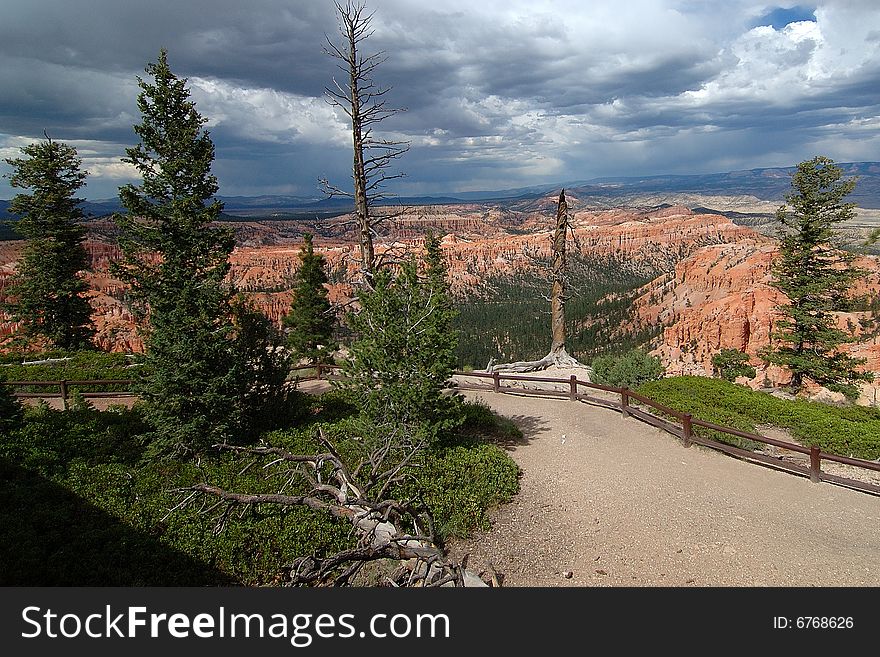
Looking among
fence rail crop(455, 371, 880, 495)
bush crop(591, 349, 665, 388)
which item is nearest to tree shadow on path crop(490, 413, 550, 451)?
fence rail crop(455, 371, 880, 495)

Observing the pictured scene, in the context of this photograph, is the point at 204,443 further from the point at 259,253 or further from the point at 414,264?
the point at 259,253

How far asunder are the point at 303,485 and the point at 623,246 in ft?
682

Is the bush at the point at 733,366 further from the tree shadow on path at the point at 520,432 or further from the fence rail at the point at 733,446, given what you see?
the tree shadow on path at the point at 520,432

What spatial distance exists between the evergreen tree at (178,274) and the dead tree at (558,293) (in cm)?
1501

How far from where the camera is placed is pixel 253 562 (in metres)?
7.20

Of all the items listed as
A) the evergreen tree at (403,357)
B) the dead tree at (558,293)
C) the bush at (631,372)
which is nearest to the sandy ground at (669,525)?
the evergreen tree at (403,357)

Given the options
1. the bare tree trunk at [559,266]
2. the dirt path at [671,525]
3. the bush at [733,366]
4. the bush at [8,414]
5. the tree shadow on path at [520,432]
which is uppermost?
the bare tree trunk at [559,266]

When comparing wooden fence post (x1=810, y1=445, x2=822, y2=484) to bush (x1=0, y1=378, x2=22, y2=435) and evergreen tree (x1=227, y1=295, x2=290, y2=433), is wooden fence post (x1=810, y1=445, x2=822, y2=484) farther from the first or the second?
bush (x1=0, y1=378, x2=22, y2=435)

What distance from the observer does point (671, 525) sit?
340 inches

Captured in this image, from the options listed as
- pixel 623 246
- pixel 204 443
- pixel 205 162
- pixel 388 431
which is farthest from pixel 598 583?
pixel 623 246

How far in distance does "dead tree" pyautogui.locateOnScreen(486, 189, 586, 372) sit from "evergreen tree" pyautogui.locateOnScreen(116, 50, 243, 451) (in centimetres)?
1501

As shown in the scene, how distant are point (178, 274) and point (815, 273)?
2380cm

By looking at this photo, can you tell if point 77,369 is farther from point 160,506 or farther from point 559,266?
point 559,266

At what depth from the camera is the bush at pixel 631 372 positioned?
19750mm
